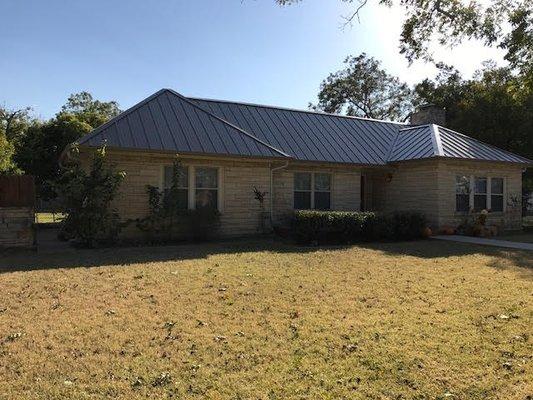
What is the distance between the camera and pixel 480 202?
18094 millimetres

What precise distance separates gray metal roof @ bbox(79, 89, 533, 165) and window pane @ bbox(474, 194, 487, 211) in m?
1.52

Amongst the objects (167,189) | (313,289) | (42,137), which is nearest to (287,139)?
(167,189)

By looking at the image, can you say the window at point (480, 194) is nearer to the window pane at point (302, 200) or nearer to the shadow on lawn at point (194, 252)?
the shadow on lawn at point (194, 252)

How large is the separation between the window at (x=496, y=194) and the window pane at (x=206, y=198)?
1131cm

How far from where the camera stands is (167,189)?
13.7 m

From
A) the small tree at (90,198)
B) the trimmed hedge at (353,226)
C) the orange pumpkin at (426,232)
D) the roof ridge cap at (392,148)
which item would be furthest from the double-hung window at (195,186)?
the roof ridge cap at (392,148)

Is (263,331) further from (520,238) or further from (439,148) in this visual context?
(520,238)

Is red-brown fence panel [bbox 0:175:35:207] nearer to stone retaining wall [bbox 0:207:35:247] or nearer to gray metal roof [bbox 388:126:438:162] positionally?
stone retaining wall [bbox 0:207:35:247]

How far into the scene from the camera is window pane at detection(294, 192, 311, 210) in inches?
660

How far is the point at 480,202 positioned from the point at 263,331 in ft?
50.3

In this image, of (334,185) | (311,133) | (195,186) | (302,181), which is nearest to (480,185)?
(334,185)

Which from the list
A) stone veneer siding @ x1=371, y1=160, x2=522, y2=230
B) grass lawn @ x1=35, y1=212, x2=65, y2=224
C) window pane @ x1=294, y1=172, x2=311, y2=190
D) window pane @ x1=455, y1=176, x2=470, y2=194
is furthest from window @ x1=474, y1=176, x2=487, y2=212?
grass lawn @ x1=35, y1=212, x2=65, y2=224

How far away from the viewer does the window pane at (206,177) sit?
1449 centimetres

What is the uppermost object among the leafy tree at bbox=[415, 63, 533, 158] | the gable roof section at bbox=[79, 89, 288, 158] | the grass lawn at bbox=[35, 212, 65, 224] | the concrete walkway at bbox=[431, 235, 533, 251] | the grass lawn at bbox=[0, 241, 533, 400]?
the leafy tree at bbox=[415, 63, 533, 158]
